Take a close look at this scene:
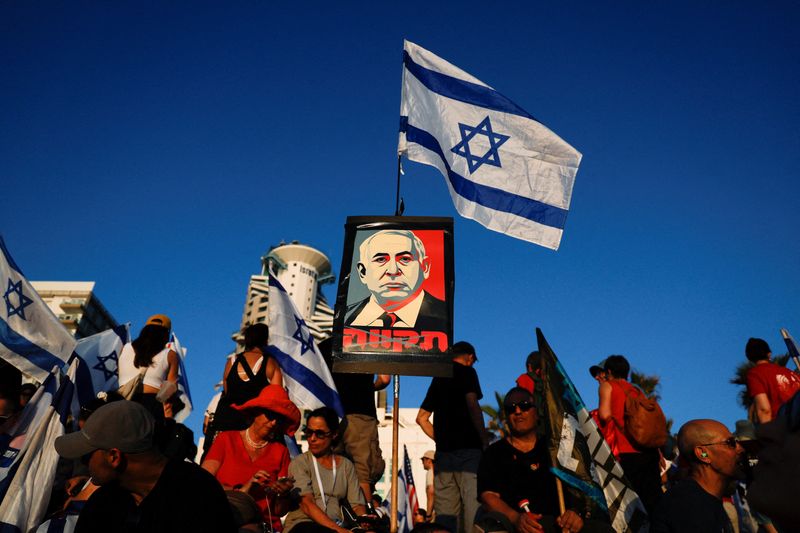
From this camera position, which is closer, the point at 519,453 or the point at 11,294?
the point at 519,453

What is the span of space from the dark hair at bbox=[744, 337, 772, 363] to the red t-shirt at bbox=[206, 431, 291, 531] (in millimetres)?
5481

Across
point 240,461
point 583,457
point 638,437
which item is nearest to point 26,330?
point 240,461

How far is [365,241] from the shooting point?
19.0 feet

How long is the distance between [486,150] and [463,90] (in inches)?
36.5

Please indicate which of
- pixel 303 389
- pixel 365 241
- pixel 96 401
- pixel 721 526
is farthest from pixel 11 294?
pixel 721 526

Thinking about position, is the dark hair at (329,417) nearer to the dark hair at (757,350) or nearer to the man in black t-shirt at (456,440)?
the man in black t-shirt at (456,440)

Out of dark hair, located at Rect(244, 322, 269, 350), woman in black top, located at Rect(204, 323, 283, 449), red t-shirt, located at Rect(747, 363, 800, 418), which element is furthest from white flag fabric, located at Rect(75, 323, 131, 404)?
red t-shirt, located at Rect(747, 363, 800, 418)

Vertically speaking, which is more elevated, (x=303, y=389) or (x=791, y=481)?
(x=303, y=389)

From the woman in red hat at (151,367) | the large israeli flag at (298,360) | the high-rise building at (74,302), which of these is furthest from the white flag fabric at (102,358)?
the high-rise building at (74,302)

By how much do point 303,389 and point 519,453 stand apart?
115 inches

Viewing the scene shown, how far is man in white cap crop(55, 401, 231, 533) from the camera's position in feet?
10.1

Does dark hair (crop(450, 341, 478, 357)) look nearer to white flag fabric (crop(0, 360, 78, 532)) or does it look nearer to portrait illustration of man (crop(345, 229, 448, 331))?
portrait illustration of man (crop(345, 229, 448, 331))

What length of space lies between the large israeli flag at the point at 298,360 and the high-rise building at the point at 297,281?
110435mm

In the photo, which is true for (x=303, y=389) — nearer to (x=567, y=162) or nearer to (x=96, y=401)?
(x=96, y=401)
